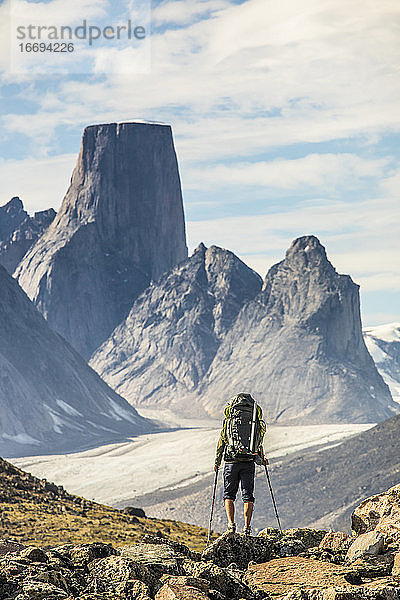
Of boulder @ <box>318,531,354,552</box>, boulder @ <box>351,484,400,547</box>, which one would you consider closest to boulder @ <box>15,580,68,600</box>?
boulder @ <box>318,531,354,552</box>

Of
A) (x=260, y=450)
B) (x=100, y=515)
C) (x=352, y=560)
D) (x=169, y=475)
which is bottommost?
(x=169, y=475)

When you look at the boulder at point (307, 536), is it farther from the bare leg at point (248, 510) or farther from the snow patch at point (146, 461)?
the snow patch at point (146, 461)

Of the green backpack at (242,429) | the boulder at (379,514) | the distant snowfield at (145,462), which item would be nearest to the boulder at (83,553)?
the green backpack at (242,429)

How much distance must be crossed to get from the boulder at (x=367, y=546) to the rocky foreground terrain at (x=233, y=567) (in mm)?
12

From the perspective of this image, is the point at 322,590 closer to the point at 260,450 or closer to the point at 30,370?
the point at 260,450

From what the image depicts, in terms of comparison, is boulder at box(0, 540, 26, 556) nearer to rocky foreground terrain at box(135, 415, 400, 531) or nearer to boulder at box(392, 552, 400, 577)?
boulder at box(392, 552, 400, 577)

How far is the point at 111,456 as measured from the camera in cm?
17538

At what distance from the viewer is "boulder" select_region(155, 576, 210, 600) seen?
8672 mm

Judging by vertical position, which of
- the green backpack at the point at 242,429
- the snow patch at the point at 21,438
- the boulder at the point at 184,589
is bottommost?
the snow patch at the point at 21,438

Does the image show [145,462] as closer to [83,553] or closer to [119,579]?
[83,553]

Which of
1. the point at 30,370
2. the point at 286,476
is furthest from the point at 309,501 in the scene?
the point at 30,370

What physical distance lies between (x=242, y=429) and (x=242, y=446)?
26cm

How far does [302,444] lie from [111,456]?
A: 124ft

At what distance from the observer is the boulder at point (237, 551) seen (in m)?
11.5
